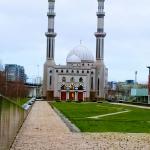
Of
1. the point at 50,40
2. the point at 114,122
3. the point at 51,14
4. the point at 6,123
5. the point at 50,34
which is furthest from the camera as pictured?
the point at 51,14

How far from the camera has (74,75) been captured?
153375mm

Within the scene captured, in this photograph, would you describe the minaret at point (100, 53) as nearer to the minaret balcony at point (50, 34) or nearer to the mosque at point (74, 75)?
the mosque at point (74, 75)

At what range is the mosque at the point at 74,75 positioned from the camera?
151 meters

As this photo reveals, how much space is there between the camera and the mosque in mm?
151125

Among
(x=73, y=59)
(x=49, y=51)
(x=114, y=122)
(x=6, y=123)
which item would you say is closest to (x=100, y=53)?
(x=73, y=59)

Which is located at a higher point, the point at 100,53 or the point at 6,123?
the point at 100,53

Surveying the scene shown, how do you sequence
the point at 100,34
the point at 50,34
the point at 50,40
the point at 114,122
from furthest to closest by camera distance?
the point at 50,34
the point at 50,40
the point at 100,34
the point at 114,122

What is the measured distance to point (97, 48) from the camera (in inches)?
5950

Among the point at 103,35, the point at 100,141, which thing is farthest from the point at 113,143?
the point at 103,35

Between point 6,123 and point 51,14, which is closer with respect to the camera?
point 6,123

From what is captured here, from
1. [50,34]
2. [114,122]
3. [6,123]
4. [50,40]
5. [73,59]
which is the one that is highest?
[50,34]

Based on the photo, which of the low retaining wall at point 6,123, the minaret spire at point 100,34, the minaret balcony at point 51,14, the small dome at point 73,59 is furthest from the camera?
the small dome at point 73,59

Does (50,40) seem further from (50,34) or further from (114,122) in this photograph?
(114,122)

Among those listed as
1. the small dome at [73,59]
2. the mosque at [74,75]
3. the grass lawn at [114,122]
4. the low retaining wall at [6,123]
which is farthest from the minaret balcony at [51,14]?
the low retaining wall at [6,123]
